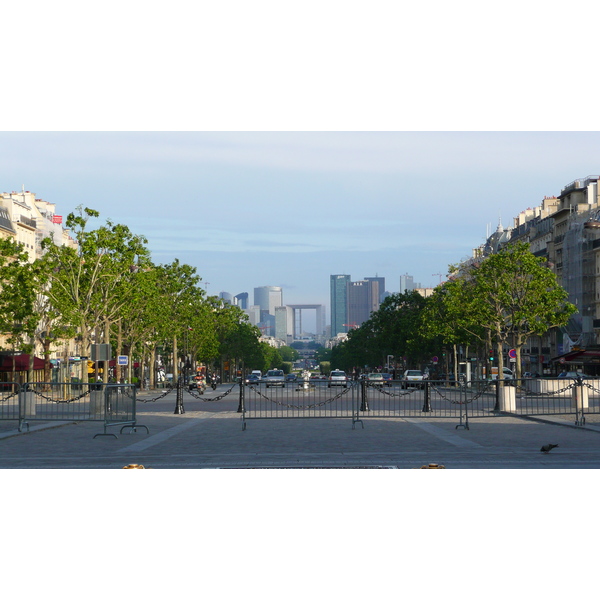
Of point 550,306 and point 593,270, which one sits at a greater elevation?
point 593,270

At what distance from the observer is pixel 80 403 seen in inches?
1166

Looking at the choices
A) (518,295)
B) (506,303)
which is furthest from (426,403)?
(518,295)

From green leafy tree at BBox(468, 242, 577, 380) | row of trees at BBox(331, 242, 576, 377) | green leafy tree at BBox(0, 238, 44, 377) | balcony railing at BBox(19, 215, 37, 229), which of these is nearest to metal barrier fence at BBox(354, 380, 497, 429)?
row of trees at BBox(331, 242, 576, 377)

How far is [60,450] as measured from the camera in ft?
65.1

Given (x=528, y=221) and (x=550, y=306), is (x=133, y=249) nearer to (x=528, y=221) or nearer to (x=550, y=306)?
(x=550, y=306)

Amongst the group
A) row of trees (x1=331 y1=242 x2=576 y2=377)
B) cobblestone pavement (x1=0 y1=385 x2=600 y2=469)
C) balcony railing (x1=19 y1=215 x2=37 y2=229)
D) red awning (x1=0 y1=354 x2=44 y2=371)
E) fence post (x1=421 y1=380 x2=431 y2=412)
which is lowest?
cobblestone pavement (x1=0 y1=385 x2=600 y2=469)

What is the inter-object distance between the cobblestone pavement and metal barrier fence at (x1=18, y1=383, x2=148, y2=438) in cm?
40

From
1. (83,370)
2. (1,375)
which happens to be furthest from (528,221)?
(83,370)

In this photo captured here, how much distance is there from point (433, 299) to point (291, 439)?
69699 millimetres

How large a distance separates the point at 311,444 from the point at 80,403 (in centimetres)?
1168

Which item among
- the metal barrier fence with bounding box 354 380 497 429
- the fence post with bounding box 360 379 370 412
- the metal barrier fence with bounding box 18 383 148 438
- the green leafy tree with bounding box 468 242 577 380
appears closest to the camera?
the metal barrier fence with bounding box 18 383 148 438

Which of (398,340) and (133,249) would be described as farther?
(398,340)

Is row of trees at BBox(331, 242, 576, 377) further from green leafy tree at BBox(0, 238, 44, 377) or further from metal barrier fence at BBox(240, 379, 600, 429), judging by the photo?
green leafy tree at BBox(0, 238, 44, 377)

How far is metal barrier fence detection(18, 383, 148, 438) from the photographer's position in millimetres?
25484
